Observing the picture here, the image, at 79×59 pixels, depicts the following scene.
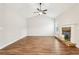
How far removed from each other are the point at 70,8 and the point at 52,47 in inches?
23.2

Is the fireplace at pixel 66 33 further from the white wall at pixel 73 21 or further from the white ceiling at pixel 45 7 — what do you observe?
the white ceiling at pixel 45 7

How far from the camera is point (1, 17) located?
2.09 metres

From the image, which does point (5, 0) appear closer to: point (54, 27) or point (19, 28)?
point (19, 28)

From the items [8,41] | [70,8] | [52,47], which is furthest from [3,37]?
[70,8]

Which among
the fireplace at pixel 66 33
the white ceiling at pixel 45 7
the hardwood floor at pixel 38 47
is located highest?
the white ceiling at pixel 45 7

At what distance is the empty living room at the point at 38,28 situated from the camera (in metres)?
2.06

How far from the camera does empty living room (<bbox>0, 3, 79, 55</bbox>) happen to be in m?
2.06

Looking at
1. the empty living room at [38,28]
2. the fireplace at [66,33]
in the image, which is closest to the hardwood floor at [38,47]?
the empty living room at [38,28]

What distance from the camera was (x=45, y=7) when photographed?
210 centimetres

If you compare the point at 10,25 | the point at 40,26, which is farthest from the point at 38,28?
the point at 10,25

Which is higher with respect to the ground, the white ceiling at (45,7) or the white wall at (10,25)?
the white ceiling at (45,7)

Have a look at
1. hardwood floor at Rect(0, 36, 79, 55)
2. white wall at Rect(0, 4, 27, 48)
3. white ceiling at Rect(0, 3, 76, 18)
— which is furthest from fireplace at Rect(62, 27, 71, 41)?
white wall at Rect(0, 4, 27, 48)

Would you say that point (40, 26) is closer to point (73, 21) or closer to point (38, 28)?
point (38, 28)

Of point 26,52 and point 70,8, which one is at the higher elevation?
point 70,8
